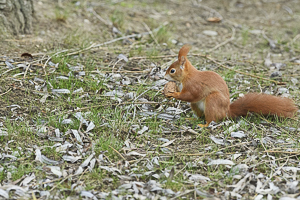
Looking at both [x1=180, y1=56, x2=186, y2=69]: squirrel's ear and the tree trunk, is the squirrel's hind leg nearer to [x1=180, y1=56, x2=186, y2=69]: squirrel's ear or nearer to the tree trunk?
[x1=180, y1=56, x2=186, y2=69]: squirrel's ear

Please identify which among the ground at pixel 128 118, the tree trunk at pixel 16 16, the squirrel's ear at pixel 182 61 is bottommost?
the ground at pixel 128 118

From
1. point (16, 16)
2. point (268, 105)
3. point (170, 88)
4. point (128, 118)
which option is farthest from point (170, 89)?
point (16, 16)

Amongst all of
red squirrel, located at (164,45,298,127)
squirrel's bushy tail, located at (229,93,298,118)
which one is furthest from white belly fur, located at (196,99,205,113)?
squirrel's bushy tail, located at (229,93,298,118)

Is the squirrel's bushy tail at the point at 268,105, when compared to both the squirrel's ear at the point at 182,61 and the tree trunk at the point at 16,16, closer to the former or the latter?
the squirrel's ear at the point at 182,61

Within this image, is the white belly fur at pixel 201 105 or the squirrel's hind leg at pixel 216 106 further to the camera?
the white belly fur at pixel 201 105

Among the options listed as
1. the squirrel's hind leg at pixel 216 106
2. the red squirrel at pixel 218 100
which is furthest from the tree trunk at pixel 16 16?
the squirrel's hind leg at pixel 216 106

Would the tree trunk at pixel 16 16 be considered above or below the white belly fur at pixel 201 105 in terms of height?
above

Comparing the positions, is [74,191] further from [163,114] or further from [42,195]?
[163,114]

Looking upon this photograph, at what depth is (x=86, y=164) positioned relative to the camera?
2316 mm

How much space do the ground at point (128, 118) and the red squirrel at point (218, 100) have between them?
9 cm

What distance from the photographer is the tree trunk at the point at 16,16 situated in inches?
142

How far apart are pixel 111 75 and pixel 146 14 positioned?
2002mm

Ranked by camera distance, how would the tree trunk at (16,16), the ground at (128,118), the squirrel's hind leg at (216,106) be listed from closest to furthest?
1. the ground at (128,118)
2. the squirrel's hind leg at (216,106)
3. the tree trunk at (16,16)

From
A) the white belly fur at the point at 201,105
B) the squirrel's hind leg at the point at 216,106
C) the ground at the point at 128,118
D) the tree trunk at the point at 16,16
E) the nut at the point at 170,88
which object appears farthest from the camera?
the tree trunk at the point at 16,16
